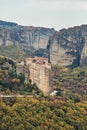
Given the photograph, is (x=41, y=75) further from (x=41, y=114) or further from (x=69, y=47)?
(x=69, y=47)

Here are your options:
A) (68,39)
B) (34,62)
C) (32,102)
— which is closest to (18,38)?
(68,39)

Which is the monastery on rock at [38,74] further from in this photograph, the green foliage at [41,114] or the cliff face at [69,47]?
the cliff face at [69,47]

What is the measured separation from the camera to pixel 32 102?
69938 millimetres

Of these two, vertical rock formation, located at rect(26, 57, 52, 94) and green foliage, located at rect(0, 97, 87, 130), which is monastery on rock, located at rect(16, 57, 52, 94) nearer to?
vertical rock formation, located at rect(26, 57, 52, 94)

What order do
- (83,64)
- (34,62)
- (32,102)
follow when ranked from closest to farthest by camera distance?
(32,102)
(34,62)
(83,64)

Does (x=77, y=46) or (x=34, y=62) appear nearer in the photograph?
(x=34, y=62)

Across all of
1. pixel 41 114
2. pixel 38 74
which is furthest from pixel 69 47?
pixel 41 114

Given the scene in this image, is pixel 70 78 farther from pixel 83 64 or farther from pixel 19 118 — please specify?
pixel 19 118

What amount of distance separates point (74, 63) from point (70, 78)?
21.6 metres

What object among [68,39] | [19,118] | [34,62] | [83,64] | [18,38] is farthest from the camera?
[18,38]

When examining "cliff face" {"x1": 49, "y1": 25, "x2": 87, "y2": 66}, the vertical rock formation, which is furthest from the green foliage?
"cliff face" {"x1": 49, "y1": 25, "x2": 87, "y2": 66}

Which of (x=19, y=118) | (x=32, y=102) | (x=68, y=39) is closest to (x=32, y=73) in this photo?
(x=32, y=102)

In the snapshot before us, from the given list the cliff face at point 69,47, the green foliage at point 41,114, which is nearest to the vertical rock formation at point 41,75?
the green foliage at point 41,114

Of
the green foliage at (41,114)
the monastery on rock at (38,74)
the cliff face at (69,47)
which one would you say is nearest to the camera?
the green foliage at (41,114)
